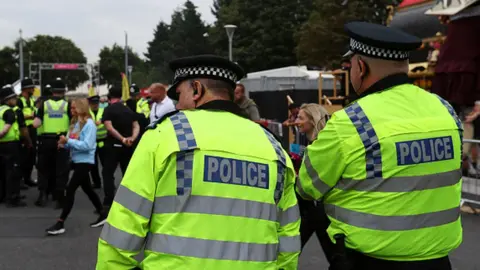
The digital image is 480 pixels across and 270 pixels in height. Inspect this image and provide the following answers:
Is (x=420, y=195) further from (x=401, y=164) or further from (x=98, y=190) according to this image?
(x=98, y=190)

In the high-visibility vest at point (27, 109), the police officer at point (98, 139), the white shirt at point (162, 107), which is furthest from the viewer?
the high-visibility vest at point (27, 109)

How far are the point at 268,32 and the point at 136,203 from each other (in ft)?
158

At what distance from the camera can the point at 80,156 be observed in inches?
281

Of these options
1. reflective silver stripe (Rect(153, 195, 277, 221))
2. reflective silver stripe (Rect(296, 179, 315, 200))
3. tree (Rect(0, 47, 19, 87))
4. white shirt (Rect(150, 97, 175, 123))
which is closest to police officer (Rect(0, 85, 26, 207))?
white shirt (Rect(150, 97, 175, 123))

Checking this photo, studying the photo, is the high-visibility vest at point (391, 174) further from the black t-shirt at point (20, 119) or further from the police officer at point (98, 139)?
the black t-shirt at point (20, 119)

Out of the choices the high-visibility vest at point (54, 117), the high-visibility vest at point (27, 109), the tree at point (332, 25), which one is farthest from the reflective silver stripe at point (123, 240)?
the tree at point (332, 25)

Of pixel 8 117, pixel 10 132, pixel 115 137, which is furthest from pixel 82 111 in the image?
pixel 10 132

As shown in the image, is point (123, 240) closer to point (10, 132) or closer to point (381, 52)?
point (381, 52)

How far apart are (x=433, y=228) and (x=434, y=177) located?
0.24 meters

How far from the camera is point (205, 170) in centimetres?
217

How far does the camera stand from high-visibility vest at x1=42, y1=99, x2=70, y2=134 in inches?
342

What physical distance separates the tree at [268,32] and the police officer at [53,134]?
39917 mm

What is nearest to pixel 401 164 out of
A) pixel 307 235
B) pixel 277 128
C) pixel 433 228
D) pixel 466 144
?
pixel 433 228

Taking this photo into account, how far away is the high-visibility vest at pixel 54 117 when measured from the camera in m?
8.68
